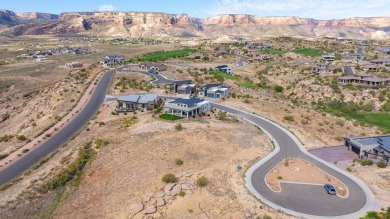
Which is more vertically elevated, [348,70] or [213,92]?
[348,70]

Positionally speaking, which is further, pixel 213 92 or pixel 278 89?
pixel 278 89

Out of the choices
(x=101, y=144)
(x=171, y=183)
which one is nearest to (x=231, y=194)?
(x=171, y=183)

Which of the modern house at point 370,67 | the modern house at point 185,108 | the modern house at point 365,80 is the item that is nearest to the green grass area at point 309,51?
the modern house at point 370,67

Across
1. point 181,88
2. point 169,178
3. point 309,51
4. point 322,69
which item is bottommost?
point 169,178

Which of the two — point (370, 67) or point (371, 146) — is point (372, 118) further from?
point (370, 67)

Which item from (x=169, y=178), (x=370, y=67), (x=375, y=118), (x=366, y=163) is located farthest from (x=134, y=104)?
(x=370, y=67)

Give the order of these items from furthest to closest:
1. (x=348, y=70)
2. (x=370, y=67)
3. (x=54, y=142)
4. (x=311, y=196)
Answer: (x=348, y=70) < (x=370, y=67) < (x=54, y=142) < (x=311, y=196)

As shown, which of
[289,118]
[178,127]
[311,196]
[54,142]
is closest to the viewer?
[311,196]

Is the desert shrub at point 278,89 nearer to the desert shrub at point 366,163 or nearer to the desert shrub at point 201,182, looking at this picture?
the desert shrub at point 366,163
